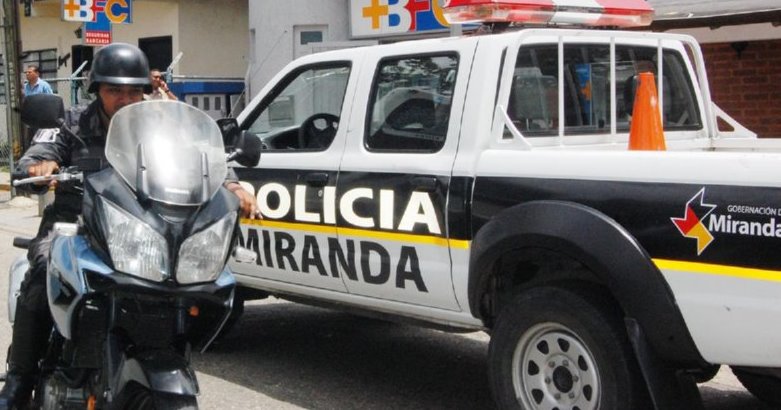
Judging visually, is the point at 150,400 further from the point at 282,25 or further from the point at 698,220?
the point at 282,25

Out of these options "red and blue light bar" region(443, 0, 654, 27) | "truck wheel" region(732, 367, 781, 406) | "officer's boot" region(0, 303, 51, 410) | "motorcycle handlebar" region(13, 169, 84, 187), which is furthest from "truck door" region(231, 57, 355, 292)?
"truck wheel" region(732, 367, 781, 406)

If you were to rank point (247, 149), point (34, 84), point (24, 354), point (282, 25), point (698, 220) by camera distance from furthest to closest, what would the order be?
point (34, 84), point (282, 25), point (24, 354), point (698, 220), point (247, 149)

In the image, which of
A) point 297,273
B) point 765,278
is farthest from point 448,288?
point 765,278

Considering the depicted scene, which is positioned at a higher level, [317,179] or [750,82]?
[750,82]

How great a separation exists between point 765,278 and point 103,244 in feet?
7.74

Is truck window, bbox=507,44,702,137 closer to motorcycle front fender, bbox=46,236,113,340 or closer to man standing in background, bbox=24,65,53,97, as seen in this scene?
motorcycle front fender, bbox=46,236,113,340

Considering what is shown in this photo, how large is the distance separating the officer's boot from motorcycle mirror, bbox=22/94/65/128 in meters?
0.81

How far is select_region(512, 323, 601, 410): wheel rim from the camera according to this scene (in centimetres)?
465

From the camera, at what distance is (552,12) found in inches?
229

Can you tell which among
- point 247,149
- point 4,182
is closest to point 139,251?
point 247,149

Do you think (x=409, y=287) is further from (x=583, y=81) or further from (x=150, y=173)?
(x=150, y=173)

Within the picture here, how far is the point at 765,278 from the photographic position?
158 inches

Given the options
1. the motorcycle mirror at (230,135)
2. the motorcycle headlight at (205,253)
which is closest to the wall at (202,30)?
the motorcycle mirror at (230,135)

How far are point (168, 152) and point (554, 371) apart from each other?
2096 millimetres
